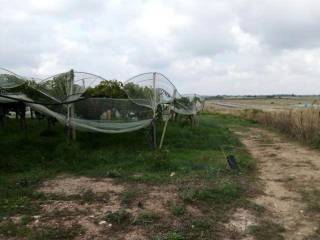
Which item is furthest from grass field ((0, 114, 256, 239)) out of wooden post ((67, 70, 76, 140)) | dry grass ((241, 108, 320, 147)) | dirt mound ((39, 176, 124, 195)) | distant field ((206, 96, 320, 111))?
distant field ((206, 96, 320, 111))

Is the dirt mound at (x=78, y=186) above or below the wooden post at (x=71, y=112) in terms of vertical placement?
below

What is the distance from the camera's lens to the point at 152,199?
6.55 m

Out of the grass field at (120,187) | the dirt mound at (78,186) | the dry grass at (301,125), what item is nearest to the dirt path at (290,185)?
the grass field at (120,187)

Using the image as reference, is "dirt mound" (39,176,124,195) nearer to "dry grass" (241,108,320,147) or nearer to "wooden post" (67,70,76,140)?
"wooden post" (67,70,76,140)

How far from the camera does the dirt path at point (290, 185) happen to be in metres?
5.69

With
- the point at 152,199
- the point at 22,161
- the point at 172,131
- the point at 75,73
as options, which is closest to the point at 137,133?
the point at 172,131

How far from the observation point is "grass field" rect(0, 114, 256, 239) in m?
5.30

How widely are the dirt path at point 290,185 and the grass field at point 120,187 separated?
0.38 metres

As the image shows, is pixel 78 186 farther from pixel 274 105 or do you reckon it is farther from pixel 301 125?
pixel 274 105

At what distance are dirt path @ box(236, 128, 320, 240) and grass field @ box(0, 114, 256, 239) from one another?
14.9 inches

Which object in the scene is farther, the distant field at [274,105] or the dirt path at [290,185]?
the distant field at [274,105]

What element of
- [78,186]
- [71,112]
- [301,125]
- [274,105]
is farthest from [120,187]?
[274,105]

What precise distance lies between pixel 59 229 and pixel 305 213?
11.7 ft

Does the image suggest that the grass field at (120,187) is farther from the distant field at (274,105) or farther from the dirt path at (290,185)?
the distant field at (274,105)
